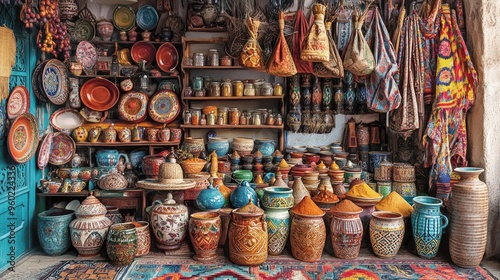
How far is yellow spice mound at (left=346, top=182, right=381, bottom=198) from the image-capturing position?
3.90m

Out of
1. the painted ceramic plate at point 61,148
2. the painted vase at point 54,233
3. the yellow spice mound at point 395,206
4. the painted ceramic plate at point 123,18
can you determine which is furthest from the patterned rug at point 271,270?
the painted ceramic plate at point 123,18

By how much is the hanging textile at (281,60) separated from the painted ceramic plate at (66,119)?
6.59 ft

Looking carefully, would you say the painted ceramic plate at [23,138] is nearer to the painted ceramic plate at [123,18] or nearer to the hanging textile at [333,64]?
the painted ceramic plate at [123,18]

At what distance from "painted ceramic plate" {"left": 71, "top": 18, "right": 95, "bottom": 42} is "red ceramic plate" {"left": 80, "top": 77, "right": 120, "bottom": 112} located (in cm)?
46

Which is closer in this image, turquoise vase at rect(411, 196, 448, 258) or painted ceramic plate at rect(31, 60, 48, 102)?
turquoise vase at rect(411, 196, 448, 258)

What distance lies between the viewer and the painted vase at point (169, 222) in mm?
3674

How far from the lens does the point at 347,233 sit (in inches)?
142

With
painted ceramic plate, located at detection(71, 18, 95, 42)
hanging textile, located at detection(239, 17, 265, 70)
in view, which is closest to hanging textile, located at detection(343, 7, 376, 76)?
hanging textile, located at detection(239, 17, 265, 70)

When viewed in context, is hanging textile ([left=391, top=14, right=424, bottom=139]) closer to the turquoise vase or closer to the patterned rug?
the turquoise vase

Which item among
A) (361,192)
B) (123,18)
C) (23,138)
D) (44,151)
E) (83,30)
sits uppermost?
(123,18)

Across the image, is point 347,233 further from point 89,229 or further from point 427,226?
point 89,229

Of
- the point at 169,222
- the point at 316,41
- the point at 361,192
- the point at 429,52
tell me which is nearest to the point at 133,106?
the point at 169,222

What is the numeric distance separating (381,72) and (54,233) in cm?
309

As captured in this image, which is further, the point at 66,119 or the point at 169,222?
the point at 66,119
